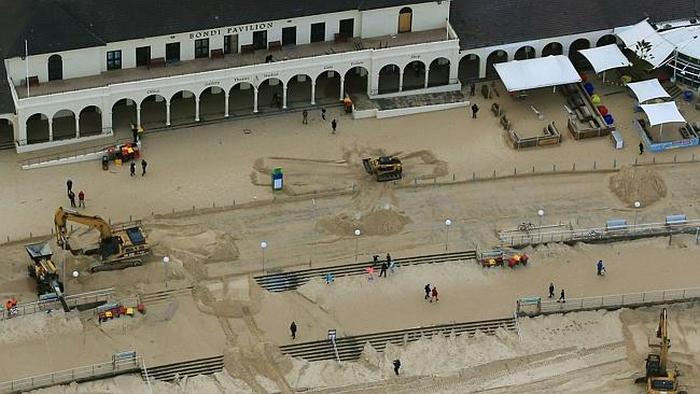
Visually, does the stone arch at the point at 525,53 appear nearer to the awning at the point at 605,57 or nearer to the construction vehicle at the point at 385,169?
the awning at the point at 605,57

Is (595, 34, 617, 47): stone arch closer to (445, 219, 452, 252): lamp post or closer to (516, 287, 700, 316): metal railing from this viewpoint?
(445, 219, 452, 252): lamp post

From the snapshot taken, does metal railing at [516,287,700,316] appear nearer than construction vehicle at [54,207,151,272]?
No

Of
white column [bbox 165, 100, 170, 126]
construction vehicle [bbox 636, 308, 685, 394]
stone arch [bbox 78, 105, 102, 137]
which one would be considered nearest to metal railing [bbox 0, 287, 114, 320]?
stone arch [bbox 78, 105, 102, 137]

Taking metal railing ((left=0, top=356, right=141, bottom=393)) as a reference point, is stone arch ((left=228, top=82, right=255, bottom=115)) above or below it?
above

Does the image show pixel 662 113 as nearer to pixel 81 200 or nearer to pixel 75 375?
pixel 81 200

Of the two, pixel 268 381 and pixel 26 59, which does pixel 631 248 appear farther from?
pixel 26 59

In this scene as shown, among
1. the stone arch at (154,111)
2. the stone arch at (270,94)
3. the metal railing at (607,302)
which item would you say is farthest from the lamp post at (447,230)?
the stone arch at (154,111)

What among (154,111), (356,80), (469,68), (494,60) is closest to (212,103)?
(154,111)
